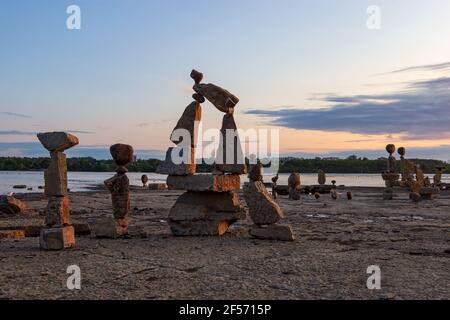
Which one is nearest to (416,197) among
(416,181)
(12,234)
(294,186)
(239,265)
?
(416,181)

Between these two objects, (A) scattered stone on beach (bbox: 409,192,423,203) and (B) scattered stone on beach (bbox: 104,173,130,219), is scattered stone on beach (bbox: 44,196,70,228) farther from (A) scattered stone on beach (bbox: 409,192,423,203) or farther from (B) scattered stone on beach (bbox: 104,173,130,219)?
(A) scattered stone on beach (bbox: 409,192,423,203)

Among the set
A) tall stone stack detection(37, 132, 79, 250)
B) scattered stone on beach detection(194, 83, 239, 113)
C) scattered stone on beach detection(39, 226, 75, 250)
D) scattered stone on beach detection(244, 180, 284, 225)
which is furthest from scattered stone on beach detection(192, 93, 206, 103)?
scattered stone on beach detection(39, 226, 75, 250)

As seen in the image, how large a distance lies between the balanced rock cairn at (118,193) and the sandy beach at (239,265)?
41 centimetres

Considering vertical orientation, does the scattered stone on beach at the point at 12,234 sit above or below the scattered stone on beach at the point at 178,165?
below

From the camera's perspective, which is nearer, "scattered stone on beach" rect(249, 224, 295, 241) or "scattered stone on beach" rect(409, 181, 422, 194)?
"scattered stone on beach" rect(249, 224, 295, 241)

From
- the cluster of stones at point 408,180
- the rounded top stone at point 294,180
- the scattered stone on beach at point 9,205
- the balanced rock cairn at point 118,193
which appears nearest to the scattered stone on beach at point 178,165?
the balanced rock cairn at point 118,193

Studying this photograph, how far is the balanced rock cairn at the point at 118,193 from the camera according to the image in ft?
44.2

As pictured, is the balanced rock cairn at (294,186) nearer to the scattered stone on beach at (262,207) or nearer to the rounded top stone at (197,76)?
the rounded top stone at (197,76)

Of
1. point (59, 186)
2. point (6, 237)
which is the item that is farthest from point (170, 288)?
point (6, 237)

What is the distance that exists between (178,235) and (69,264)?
183 inches

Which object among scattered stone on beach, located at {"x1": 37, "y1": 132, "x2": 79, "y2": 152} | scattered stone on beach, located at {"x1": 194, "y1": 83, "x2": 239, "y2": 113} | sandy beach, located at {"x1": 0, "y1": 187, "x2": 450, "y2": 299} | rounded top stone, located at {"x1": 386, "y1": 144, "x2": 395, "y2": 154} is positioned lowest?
sandy beach, located at {"x1": 0, "y1": 187, "x2": 450, "y2": 299}

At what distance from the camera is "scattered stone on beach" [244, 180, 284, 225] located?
12.8m

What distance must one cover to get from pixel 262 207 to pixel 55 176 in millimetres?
4741

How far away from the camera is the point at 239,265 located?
9.59 metres
